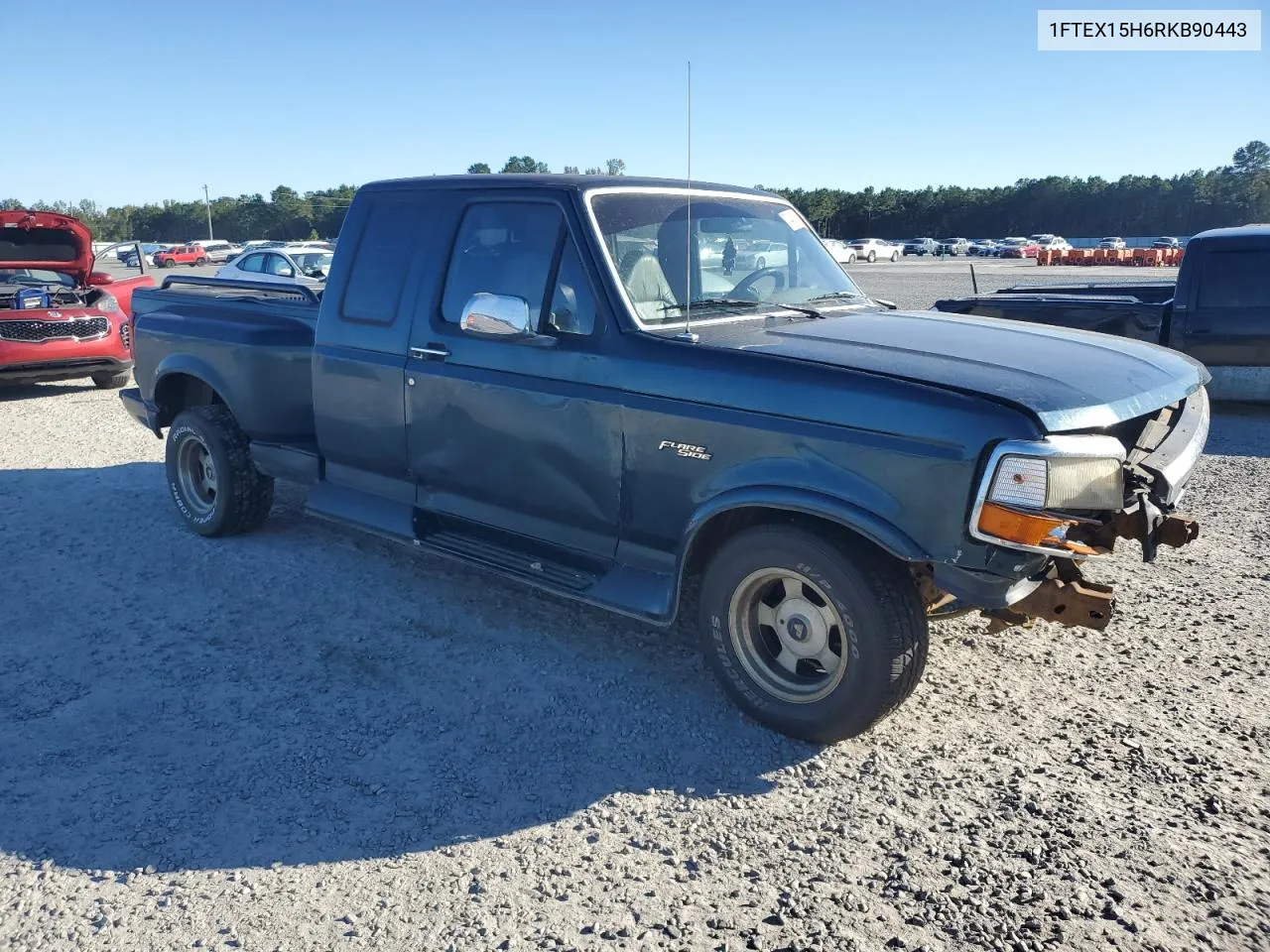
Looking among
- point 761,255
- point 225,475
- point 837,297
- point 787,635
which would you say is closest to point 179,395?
→ point 225,475

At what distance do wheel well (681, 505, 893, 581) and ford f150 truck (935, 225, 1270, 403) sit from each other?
20.6ft

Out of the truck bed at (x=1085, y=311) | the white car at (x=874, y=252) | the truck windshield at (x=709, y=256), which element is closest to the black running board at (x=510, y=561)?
the truck windshield at (x=709, y=256)

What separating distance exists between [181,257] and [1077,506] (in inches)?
2430

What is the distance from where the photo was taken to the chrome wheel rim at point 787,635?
12.0 feet

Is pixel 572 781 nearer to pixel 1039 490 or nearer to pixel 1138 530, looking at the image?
pixel 1039 490

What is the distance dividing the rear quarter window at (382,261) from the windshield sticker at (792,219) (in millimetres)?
1898

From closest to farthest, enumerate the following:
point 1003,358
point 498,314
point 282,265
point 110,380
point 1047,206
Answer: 1. point 1003,358
2. point 498,314
3. point 110,380
4. point 282,265
5. point 1047,206

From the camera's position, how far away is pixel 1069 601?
3.34 meters

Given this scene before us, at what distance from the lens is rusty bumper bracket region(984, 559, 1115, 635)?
10.8 feet

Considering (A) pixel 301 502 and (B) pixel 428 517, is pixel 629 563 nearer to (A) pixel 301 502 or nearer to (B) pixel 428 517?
(B) pixel 428 517

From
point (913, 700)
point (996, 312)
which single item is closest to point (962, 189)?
point (996, 312)

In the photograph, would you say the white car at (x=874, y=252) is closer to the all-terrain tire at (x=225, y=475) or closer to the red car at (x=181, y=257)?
the red car at (x=181, y=257)

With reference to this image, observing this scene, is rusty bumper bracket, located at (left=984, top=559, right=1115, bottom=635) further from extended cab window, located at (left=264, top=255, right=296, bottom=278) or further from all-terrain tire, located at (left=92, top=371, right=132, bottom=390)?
extended cab window, located at (left=264, top=255, right=296, bottom=278)

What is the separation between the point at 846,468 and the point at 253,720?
8.27ft
